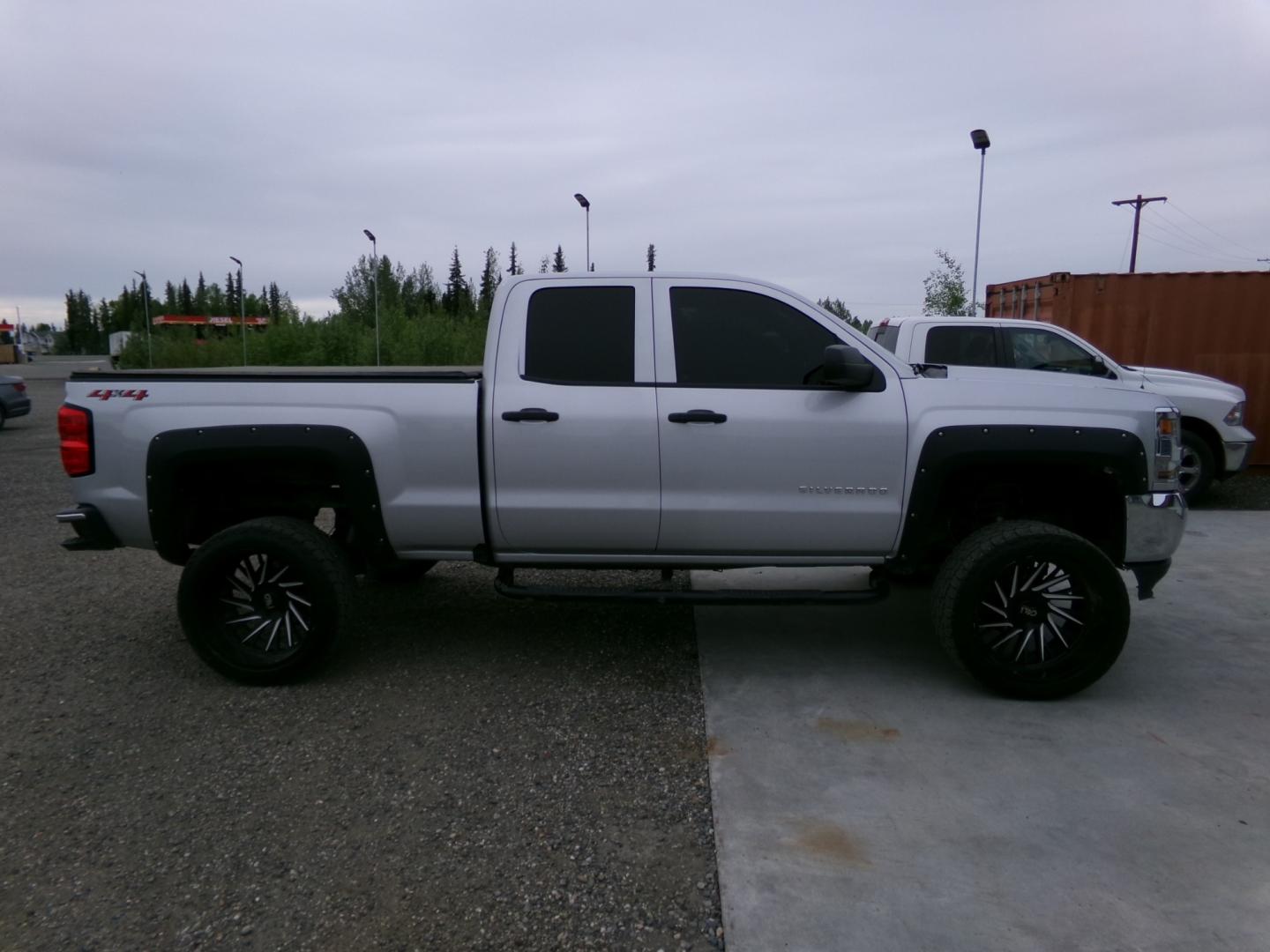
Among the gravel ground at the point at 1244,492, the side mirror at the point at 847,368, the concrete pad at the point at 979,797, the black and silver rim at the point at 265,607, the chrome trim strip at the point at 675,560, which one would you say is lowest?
the concrete pad at the point at 979,797

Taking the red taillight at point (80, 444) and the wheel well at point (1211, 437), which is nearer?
the red taillight at point (80, 444)

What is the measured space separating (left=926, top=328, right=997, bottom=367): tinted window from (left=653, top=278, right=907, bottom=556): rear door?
4752mm

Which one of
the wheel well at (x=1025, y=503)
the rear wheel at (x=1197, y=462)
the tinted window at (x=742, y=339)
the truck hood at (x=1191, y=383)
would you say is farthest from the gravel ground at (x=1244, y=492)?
the tinted window at (x=742, y=339)

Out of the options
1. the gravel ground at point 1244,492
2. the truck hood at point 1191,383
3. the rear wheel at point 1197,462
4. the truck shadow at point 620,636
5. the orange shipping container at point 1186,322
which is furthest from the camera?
the orange shipping container at point 1186,322

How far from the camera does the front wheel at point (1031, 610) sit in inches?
175

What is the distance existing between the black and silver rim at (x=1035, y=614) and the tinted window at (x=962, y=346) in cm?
495

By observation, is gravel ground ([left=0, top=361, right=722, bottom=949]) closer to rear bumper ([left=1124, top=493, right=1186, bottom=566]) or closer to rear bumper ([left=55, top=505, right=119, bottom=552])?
rear bumper ([left=55, top=505, right=119, bottom=552])

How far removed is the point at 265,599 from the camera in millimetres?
4762

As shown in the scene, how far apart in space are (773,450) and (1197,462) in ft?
23.8


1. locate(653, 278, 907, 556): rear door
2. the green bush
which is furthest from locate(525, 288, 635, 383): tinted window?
the green bush

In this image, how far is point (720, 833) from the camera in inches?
133

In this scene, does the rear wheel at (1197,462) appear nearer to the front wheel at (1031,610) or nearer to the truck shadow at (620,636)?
the truck shadow at (620,636)

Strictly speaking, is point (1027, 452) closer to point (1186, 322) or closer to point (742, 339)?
point (742, 339)

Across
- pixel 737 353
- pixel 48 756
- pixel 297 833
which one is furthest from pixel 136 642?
pixel 737 353
